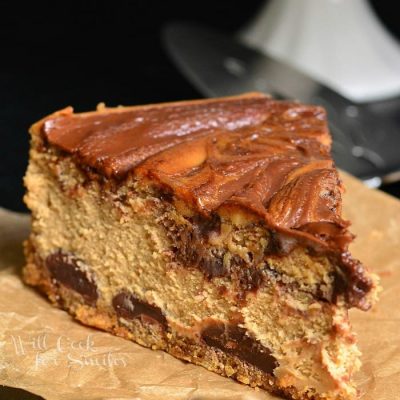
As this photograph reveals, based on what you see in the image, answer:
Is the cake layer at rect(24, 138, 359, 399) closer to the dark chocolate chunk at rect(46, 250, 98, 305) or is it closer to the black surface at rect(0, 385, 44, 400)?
the dark chocolate chunk at rect(46, 250, 98, 305)

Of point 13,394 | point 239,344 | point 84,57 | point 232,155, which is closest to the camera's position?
point 13,394

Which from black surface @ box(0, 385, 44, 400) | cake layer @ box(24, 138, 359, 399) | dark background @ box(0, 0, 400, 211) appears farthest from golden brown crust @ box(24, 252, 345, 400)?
dark background @ box(0, 0, 400, 211)

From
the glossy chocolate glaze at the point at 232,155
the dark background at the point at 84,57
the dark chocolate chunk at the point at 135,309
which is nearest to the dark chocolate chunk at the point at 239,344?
the dark chocolate chunk at the point at 135,309

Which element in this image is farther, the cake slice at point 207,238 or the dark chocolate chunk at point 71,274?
the dark chocolate chunk at point 71,274

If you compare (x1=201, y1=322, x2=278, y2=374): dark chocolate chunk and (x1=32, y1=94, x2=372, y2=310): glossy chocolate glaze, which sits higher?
(x1=32, y1=94, x2=372, y2=310): glossy chocolate glaze

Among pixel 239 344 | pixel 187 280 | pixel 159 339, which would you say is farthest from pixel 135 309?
pixel 239 344

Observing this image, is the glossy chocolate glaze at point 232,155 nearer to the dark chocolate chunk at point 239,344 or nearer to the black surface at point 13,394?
the dark chocolate chunk at point 239,344

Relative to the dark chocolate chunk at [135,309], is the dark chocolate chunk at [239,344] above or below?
above

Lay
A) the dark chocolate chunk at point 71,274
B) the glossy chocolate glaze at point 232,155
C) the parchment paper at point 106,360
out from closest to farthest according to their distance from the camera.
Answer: the glossy chocolate glaze at point 232,155, the parchment paper at point 106,360, the dark chocolate chunk at point 71,274

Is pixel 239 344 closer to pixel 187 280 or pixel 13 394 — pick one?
pixel 187 280
